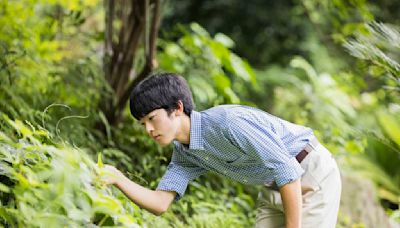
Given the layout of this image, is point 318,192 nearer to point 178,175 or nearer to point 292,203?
point 292,203

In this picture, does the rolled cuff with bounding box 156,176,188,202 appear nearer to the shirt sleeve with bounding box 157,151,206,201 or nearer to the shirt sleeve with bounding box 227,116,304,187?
the shirt sleeve with bounding box 157,151,206,201

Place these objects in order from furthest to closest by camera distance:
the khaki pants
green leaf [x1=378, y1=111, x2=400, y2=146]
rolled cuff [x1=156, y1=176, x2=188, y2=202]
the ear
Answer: green leaf [x1=378, y1=111, x2=400, y2=146] → the khaki pants → rolled cuff [x1=156, y1=176, x2=188, y2=202] → the ear

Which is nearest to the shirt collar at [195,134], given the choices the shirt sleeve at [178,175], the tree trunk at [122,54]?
the shirt sleeve at [178,175]

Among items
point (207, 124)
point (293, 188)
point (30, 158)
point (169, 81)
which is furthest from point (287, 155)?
point (30, 158)

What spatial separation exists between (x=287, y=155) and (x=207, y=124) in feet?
1.18

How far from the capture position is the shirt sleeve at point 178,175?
3.04 metres

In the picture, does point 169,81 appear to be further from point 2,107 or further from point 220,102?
point 220,102

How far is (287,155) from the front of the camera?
2.84m

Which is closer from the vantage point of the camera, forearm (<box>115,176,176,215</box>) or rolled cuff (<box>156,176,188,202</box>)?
forearm (<box>115,176,176,215</box>)

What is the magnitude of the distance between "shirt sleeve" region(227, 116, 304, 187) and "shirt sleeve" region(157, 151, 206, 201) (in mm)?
377

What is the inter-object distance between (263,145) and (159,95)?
0.47 metres

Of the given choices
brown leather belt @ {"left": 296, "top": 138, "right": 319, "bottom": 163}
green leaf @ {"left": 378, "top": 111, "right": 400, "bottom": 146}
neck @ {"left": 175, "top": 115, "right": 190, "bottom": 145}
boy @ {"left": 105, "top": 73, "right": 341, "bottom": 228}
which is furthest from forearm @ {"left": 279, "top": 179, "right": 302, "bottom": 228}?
green leaf @ {"left": 378, "top": 111, "right": 400, "bottom": 146}

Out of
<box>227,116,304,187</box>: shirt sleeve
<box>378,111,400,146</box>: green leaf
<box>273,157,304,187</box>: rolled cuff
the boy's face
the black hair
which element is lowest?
<box>378,111,400,146</box>: green leaf

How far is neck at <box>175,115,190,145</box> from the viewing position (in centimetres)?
290
